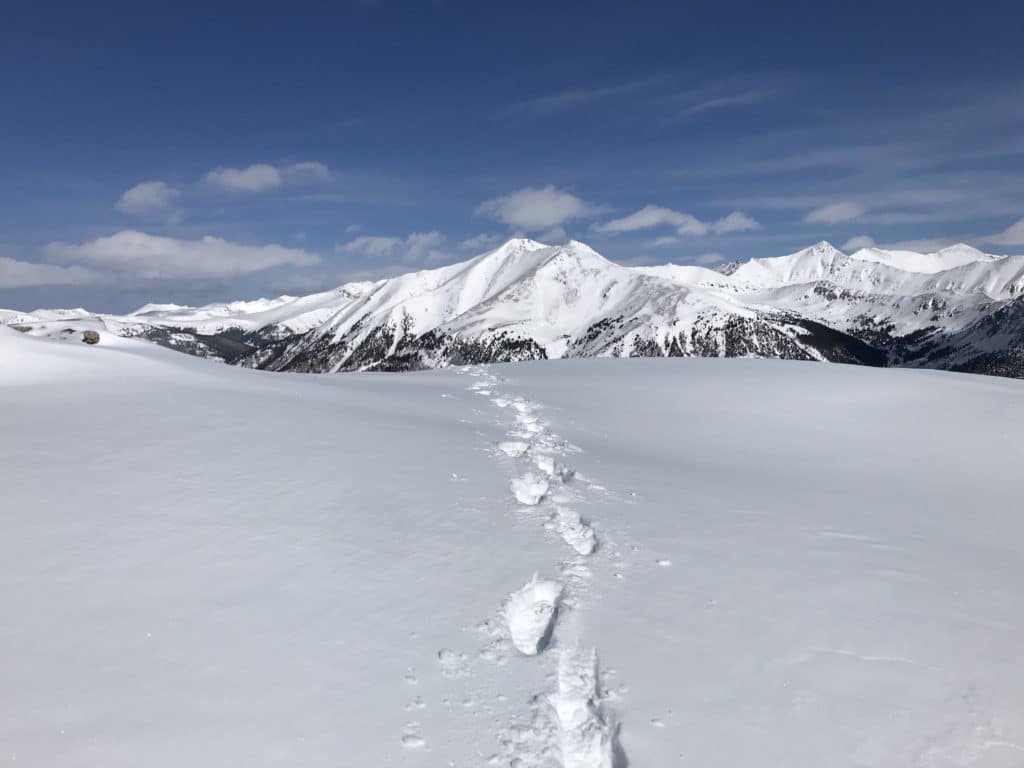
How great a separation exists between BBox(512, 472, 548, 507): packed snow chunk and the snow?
0.26 meters

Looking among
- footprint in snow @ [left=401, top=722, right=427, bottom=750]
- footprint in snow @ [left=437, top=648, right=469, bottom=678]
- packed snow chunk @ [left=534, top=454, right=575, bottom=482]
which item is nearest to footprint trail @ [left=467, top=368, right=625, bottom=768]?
footprint in snow @ [left=437, top=648, right=469, bottom=678]

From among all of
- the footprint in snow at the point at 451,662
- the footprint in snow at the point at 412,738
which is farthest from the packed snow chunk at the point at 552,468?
the footprint in snow at the point at 412,738

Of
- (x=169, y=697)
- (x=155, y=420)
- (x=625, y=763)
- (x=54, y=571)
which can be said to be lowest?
(x=625, y=763)

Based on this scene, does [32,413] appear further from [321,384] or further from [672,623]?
[672,623]

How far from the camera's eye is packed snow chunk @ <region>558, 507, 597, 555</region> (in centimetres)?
873

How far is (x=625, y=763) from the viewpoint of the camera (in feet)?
16.0

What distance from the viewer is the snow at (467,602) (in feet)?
16.3

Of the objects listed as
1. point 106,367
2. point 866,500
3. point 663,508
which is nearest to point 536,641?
point 663,508

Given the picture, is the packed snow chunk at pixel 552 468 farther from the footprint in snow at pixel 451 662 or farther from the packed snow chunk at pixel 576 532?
the footprint in snow at pixel 451 662

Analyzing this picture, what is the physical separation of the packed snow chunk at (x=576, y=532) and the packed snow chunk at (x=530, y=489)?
0.69 metres

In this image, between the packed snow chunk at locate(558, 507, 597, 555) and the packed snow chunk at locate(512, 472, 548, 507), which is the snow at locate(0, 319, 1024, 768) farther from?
the packed snow chunk at locate(512, 472, 548, 507)

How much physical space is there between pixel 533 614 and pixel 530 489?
435 centimetres

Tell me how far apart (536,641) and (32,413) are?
1175 cm

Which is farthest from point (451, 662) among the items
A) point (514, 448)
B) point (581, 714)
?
point (514, 448)
